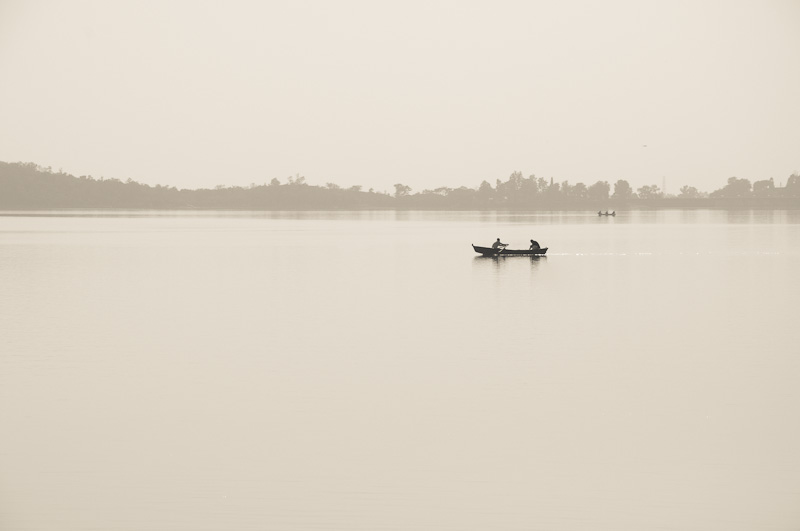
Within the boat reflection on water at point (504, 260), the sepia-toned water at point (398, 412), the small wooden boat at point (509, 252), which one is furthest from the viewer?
the small wooden boat at point (509, 252)

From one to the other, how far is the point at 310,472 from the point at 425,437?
300cm

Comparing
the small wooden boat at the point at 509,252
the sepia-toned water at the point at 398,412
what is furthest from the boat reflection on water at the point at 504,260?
the sepia-toned water at the point at 398,412

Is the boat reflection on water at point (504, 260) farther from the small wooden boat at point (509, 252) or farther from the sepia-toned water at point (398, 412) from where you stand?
the sepia-toned water at point (398, 412)

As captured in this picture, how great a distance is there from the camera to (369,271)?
196 feet

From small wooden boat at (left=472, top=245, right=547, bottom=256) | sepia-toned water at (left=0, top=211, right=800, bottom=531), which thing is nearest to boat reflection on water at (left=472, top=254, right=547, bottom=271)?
small wooden boat at (left=472, top=245, right=547, bottom=256)

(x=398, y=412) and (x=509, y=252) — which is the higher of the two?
(x=509, y=252)

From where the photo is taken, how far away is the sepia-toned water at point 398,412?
14.5 meters

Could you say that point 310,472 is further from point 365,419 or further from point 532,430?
point 532,430

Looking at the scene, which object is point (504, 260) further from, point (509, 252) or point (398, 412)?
point (398, 412)

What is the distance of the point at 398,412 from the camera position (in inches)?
797

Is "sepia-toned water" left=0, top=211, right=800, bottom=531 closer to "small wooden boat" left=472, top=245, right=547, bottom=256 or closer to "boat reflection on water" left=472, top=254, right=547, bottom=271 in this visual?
"boat reflection on water" left=472, top=254, right=547, bottom=271

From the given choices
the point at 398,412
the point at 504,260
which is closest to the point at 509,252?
the point at 504,260

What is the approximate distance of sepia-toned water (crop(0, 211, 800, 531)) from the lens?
14539 mm

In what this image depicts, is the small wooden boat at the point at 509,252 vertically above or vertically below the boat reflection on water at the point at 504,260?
above
